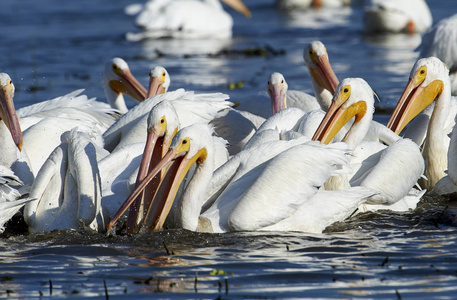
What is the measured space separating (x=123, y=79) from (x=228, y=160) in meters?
3.20

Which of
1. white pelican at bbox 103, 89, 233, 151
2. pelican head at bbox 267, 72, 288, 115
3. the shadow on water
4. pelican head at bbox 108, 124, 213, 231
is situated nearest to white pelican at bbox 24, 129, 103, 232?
the shadow on water

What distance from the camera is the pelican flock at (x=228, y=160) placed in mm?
5199

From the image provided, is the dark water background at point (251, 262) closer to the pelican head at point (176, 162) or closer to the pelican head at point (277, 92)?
the pelican head at point (176, 162)

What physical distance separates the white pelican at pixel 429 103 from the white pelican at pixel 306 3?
13368 millimetres

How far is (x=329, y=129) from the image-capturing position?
5914 mm

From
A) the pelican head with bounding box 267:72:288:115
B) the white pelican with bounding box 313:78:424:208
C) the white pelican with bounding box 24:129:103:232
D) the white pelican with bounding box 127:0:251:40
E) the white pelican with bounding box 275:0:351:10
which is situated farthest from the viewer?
the white pelican with bounding box 275:0:351:10

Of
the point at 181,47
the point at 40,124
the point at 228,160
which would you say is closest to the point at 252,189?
the point at 228,160

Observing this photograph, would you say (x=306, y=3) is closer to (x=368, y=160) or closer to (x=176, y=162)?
(x=368, y=160)

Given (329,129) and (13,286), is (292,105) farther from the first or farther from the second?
(13,286)

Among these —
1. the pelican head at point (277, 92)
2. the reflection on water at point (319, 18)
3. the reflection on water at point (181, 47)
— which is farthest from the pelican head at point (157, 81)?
the reflection on water at point (319, 18)

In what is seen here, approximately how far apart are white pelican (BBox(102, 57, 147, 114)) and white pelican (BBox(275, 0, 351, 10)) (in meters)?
11.6

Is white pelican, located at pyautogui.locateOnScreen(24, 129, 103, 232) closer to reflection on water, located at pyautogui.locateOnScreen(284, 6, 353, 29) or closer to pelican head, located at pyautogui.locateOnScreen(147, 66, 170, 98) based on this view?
pelican head, located at pyautogui.locateOnScreen(147, 66, 170, 98)

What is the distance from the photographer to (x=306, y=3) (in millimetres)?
20469

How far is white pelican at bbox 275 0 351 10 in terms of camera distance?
65.5ft
